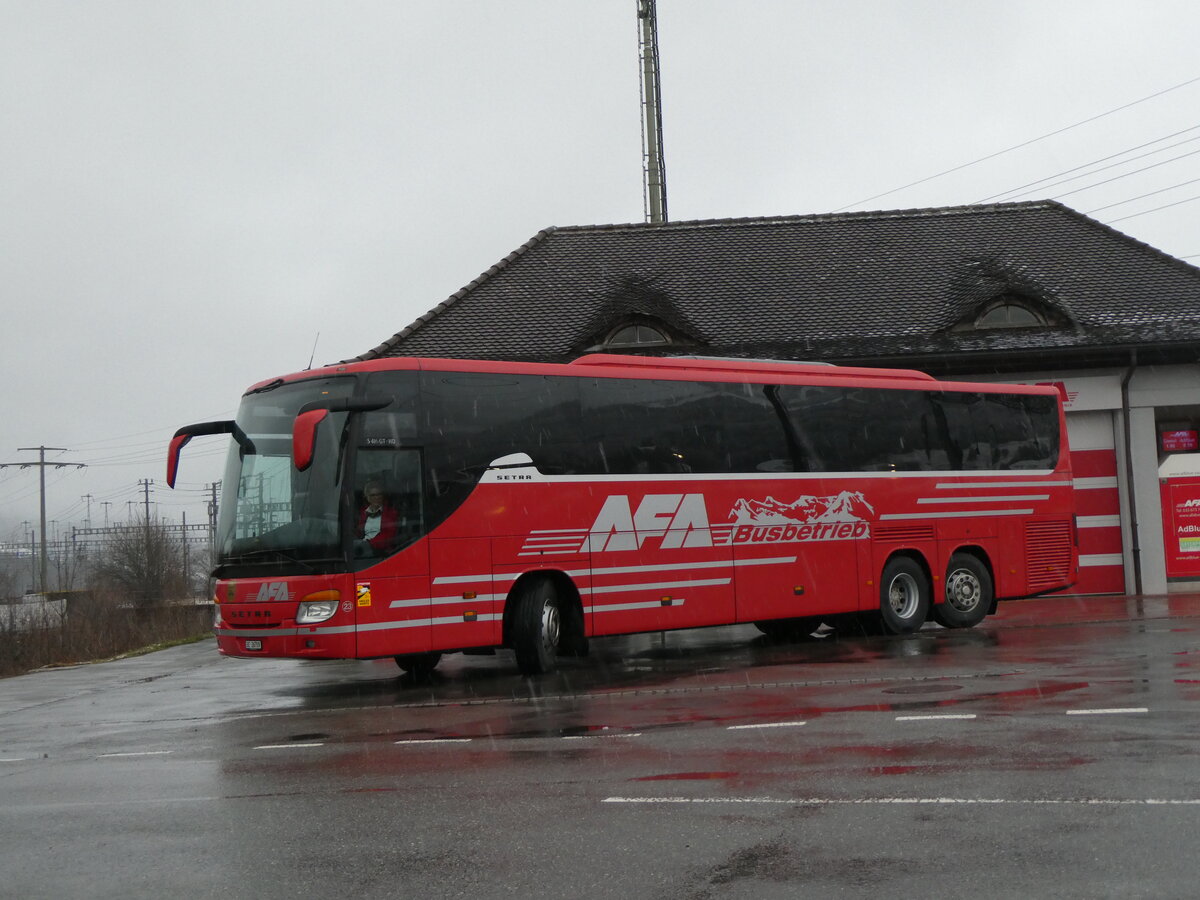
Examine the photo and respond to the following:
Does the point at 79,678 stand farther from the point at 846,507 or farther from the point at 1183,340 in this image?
the point at 1183,340

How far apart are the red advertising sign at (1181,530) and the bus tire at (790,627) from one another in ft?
30.9

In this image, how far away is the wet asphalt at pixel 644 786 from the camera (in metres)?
5.77

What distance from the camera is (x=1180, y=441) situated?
25266 millimetres

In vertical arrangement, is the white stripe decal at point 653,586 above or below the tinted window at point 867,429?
below

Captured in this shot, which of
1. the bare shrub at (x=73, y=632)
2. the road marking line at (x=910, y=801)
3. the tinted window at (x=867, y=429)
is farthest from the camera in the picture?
the bare shrub at (x=73, y=632)

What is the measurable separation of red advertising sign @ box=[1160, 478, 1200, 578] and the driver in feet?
54.2

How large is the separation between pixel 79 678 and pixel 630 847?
51.2ft

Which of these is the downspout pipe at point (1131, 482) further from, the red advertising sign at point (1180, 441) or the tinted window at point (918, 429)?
the tinted window at point (918, 429)

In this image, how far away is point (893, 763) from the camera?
26.6ft

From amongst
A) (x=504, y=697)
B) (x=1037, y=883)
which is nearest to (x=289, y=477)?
(x=504, y=697)

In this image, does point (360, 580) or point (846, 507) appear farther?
point (846, 507)

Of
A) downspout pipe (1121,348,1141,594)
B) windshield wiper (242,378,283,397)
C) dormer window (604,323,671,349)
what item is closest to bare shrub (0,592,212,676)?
dormer window (604,323,671,349)

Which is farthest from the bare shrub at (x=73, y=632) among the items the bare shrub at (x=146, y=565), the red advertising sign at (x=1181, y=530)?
the bare shrub at (x=146, y=565)

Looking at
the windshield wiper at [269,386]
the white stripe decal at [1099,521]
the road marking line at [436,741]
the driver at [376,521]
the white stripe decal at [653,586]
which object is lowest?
the road marking line at [436,741]
